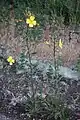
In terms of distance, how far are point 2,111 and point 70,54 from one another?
1.39 meters

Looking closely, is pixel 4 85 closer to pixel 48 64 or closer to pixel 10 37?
A: pixel 48 64

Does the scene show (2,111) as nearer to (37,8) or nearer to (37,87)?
(37,87)

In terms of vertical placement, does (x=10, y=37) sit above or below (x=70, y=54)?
above

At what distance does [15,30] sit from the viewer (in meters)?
6.10

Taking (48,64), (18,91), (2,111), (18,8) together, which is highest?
(18,8)

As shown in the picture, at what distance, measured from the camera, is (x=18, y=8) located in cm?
637

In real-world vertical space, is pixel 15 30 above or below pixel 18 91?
above

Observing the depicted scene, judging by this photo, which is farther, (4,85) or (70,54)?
(70,54)

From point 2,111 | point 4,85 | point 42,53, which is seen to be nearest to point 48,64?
point 42,53

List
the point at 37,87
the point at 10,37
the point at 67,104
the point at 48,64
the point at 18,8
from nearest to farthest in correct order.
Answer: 1. the point at 67,104
2. the point at 37,87
3. the point at 48,64
4. the point at 10,37
5. the point at 18,8

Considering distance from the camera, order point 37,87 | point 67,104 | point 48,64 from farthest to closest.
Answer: point 48,64 → point 37,87 → point 67,104

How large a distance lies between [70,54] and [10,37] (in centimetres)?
94

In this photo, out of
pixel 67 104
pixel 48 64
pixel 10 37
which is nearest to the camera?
pixel 67 104

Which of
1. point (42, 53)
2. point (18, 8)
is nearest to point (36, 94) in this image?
point (42, 53)
